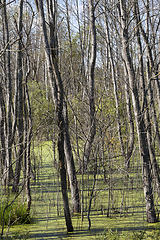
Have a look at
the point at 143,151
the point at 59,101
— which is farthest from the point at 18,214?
the point at 143,151

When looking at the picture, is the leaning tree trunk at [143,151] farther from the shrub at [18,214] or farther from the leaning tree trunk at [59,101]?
the shrub at [18,214]

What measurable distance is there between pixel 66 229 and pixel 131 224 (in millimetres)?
1029

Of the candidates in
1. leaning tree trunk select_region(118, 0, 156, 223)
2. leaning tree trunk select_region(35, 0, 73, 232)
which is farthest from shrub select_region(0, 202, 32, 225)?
leaning tree trunk select_region(118, 0, 156, 223)

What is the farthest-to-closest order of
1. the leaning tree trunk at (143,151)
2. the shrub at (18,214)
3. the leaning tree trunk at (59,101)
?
the shrub at (18,214), the leaning tree trunk at (143,151), the leaning tree trunk at (59,101)

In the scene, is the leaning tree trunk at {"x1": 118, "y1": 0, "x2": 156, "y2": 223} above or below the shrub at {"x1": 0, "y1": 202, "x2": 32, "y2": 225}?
above

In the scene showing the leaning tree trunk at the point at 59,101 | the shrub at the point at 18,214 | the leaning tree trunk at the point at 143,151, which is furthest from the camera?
the shrub at the point at 18,214

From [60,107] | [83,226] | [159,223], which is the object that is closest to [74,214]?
[83,226]

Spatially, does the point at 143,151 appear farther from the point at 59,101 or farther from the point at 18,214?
the point at 18,214

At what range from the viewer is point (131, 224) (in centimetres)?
407

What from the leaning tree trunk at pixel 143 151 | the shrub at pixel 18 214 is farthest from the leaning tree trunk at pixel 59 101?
the leaning tree trunk at pixel 143 151

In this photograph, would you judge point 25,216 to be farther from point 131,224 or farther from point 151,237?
point 151,237

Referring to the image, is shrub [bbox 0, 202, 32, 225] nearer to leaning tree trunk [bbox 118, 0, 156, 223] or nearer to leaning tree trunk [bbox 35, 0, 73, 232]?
leaning tree trunk [bbox 35, 0, 73, 232]

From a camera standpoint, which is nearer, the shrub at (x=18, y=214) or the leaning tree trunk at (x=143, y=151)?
the leaning tree trunk at (x=143, y=151)

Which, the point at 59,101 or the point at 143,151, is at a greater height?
the point at 59,101
